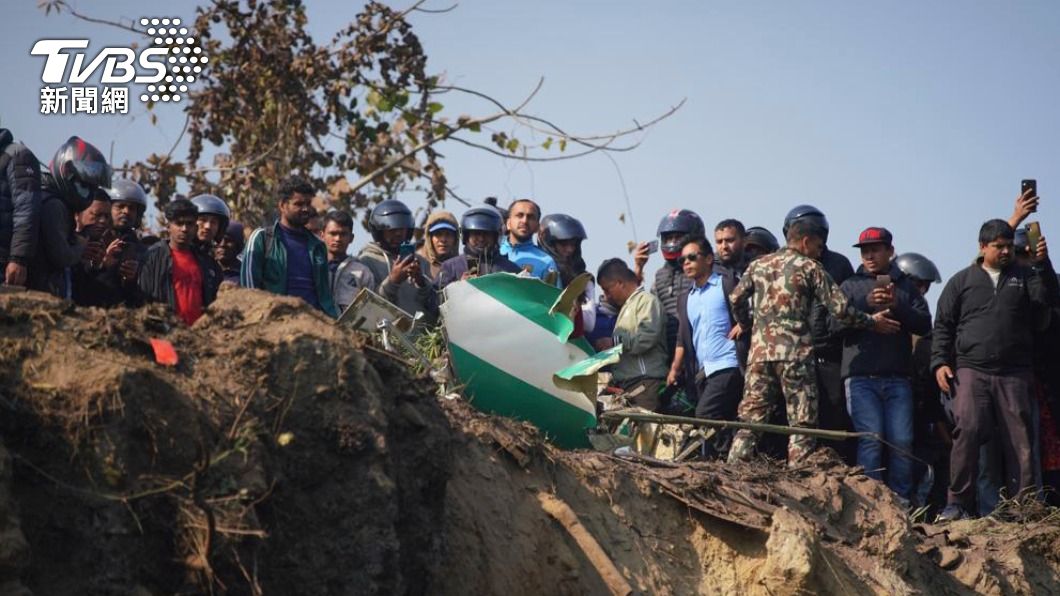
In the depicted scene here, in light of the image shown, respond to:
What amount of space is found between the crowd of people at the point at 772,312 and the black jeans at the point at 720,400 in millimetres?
14

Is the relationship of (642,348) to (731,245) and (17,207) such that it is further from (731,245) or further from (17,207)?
(17,207)

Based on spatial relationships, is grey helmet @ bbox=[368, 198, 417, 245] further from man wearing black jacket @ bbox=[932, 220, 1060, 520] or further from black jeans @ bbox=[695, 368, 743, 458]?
man wearing black jacket @ bbox=[932, 220, 1060, 520]

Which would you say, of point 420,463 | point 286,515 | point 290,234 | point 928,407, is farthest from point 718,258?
point 286,515

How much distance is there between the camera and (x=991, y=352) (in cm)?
1166

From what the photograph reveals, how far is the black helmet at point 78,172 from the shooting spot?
9.55 metres

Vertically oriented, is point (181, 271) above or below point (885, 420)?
above

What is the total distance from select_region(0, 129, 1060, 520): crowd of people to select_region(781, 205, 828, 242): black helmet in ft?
0.07

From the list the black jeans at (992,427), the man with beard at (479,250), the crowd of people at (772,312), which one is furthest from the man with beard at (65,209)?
the black jeans at (992,427)

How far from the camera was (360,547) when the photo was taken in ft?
20.2

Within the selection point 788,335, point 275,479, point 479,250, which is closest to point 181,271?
point 479,250

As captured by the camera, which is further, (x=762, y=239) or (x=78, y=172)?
(x=762, y=239)

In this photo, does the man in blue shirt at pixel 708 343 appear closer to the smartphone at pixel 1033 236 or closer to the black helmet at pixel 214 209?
the smartphone at pixel 1033 236

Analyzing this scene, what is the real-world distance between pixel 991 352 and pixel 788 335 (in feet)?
5.64

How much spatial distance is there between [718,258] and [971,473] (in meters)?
2.73
